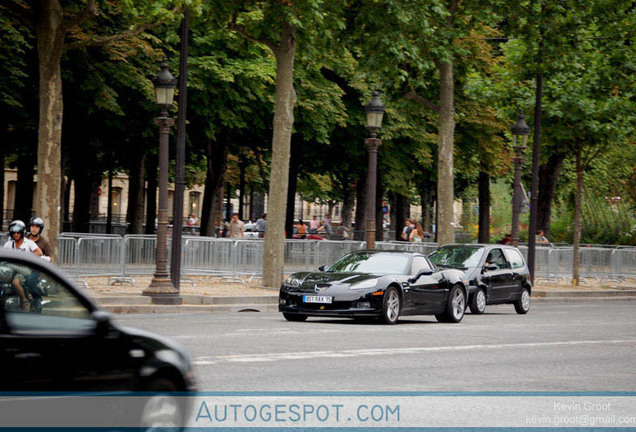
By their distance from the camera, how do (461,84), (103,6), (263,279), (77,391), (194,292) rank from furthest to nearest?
(461,84), (103,6), (263,279), (194,292), (77,391)

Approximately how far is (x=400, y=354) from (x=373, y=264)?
6.68 metres

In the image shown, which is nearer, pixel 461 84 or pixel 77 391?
pixel 77 391

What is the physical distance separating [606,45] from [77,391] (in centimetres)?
3467

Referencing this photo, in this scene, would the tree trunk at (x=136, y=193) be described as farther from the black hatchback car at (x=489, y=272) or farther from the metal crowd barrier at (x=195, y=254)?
the black hatchback car at (x=489, y=272)

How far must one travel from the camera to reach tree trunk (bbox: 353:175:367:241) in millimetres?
50475

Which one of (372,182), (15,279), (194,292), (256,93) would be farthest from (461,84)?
(15,279)

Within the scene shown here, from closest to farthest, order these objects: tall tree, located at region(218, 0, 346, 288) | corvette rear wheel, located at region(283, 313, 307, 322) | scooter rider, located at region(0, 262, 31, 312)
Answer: scooter rider, located at region(0, 262, 31, 312) < corvette rear wheel, located at region(283, 313, 307, 322) < tall tree, located at region(218, 0, 346, 288)

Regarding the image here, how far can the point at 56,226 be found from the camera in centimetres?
2428

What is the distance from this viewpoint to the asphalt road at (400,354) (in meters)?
11.0

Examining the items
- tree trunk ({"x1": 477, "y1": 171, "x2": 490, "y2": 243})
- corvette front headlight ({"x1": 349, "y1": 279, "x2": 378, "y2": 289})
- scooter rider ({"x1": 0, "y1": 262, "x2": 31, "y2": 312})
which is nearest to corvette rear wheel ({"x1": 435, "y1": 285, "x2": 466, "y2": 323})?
corvette front headlight ({"x1": 349, "y1": 279, "x2": 378, "y2": 289})

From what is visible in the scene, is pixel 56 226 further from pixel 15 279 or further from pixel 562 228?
pixel 562 228

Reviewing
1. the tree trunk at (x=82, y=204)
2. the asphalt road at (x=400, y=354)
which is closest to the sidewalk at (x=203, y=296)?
the asphalt road at (x=400, y=354)

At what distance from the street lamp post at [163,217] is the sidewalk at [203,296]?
26cm

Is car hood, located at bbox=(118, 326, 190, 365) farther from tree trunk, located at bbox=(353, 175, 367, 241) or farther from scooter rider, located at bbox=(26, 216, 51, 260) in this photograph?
tree trunk, located at bbox=(353, 175, 367, 241)
